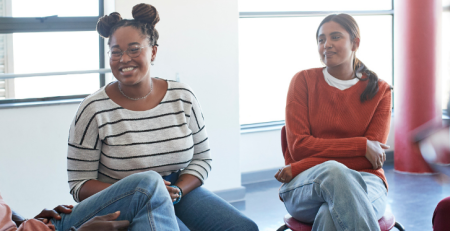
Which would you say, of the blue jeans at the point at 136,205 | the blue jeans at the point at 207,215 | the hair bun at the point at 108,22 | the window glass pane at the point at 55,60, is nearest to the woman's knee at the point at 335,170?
the blue jeans at the point at 207,215

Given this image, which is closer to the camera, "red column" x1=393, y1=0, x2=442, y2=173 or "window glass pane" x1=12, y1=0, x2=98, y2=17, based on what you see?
"window glass pane" x1=12, y1=0, x2=98, y2=17

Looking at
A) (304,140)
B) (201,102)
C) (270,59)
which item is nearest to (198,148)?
(304,140)

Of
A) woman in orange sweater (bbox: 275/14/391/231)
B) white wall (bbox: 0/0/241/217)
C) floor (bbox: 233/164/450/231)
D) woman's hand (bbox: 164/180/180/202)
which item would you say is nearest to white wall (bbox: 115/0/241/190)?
white wall (bbox: 0/0/241/217)

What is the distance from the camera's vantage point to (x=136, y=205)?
1.43 meters

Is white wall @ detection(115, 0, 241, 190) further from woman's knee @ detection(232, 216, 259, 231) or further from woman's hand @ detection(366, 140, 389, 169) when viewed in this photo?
woman's knee @ detection(232, 216, 259, 231)

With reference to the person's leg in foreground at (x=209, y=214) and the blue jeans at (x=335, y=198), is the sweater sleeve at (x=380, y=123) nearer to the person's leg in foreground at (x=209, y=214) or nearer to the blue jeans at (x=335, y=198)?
the blue jeans at (x=335, y=198)

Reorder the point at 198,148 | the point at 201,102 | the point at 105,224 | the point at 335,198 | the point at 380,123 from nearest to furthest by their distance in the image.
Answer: the point at 105,224
the point at 335,198
the point at 198,148
the point at 380,123
the point at 201,102

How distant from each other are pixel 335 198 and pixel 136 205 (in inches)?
28.3

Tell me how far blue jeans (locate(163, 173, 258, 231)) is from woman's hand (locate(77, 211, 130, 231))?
278 mm

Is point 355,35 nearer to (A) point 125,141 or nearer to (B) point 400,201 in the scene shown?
(A) point 125,141

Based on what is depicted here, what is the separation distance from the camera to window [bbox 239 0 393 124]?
4043mm

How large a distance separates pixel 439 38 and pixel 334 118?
2.51 meters

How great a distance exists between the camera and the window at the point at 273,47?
13.3ft

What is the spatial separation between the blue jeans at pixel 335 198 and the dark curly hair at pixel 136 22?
0.87m
